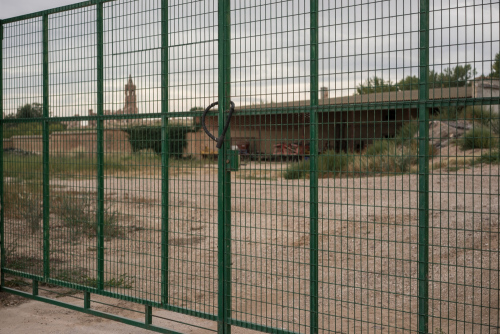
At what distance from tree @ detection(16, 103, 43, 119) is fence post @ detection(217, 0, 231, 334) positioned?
9.25 feet

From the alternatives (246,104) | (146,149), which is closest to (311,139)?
(246,104)

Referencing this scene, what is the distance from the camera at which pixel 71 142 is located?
641cm

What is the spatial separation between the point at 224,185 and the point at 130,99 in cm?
160

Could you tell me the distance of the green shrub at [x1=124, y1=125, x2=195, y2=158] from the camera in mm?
5234

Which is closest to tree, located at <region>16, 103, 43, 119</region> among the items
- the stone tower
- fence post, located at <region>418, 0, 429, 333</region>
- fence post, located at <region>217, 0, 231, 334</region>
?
the stone tower

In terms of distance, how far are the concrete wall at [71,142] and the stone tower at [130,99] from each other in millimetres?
278

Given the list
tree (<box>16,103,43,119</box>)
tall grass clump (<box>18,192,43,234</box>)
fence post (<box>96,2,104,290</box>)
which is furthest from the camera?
tall grass clump (<box>18,192,43,234</box>)

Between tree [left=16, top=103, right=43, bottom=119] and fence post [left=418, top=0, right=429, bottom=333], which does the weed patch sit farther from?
fence post [left=418, top=0, right=429, bottom=333]

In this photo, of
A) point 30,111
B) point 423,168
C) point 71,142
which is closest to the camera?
point 423,168

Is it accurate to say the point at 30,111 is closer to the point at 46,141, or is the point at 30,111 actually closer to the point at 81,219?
the point at 46,141

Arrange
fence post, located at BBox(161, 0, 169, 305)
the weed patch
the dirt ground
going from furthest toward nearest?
the weed patch < fence post, located at BBox(161, 0, 169, 305) < the dirt ground

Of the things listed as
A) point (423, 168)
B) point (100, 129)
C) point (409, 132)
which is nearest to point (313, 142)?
point (409, 132)

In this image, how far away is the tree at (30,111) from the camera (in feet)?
21.5

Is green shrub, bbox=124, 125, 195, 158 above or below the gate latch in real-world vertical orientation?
above
